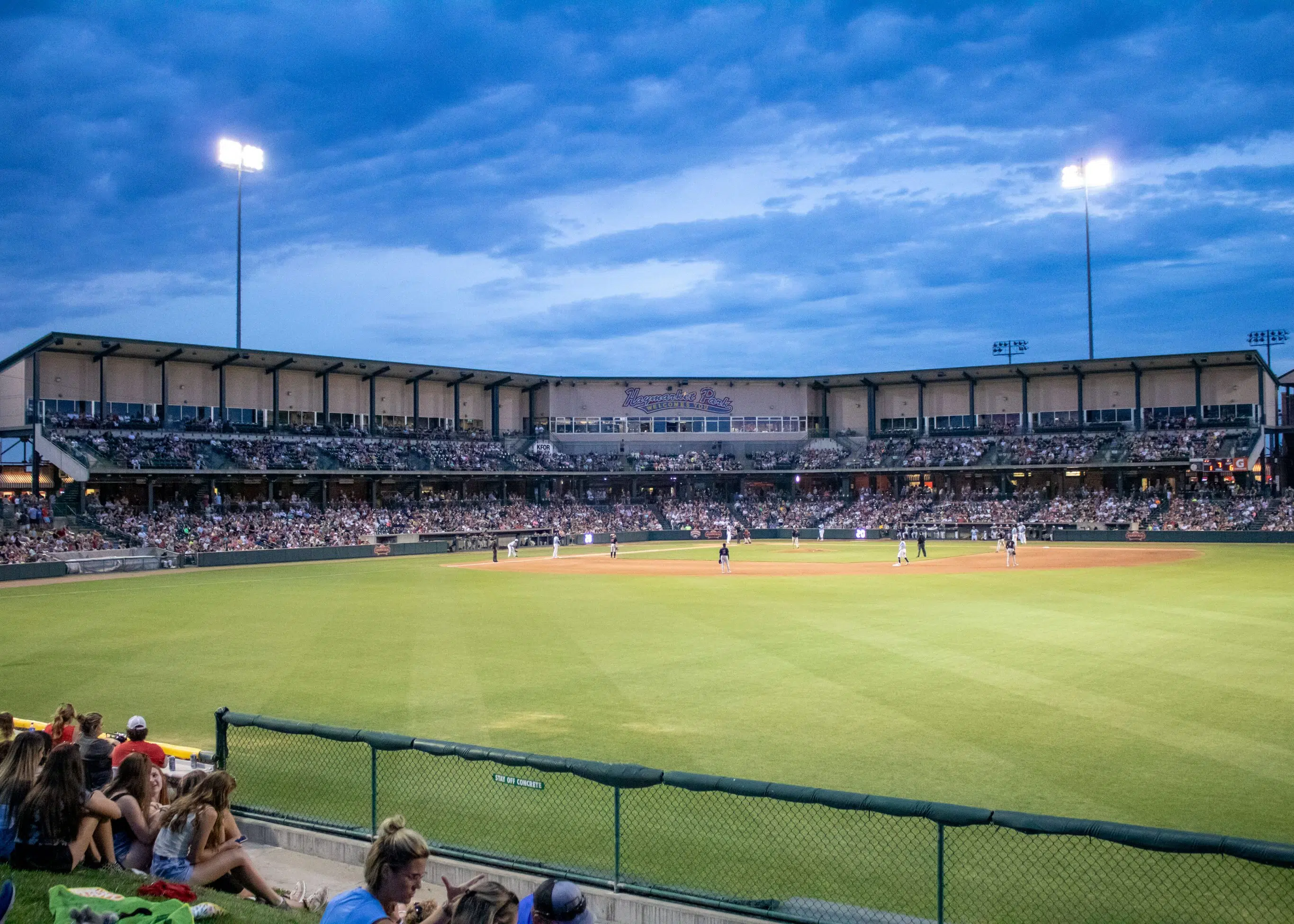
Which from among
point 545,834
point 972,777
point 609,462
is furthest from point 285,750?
point 609,462

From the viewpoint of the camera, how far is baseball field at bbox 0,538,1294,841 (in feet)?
39.3

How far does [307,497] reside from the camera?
69.9 m

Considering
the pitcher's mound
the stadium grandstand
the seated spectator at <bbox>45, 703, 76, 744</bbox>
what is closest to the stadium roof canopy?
the stadium grandstand

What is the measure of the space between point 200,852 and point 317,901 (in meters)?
1.01

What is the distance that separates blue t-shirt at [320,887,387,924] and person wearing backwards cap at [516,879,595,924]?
91cm

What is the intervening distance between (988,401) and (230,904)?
8566cm

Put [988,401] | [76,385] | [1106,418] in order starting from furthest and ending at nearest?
1. [988,401]
2. [1106,418]
3. [76,385]

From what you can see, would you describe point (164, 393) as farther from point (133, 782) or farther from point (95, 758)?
point (133, 782)

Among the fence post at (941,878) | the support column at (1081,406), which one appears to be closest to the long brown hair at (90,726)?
the fence post at (941,878)

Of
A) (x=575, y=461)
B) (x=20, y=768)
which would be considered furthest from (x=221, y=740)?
(x=575, y=461)

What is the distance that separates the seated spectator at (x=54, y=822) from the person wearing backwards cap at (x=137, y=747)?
273 centimetres

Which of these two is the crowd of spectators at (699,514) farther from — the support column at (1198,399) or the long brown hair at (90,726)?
the long brown hair at (90,726)

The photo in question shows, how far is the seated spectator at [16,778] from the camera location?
7305mm

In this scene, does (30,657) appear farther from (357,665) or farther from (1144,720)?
(1144,720)
